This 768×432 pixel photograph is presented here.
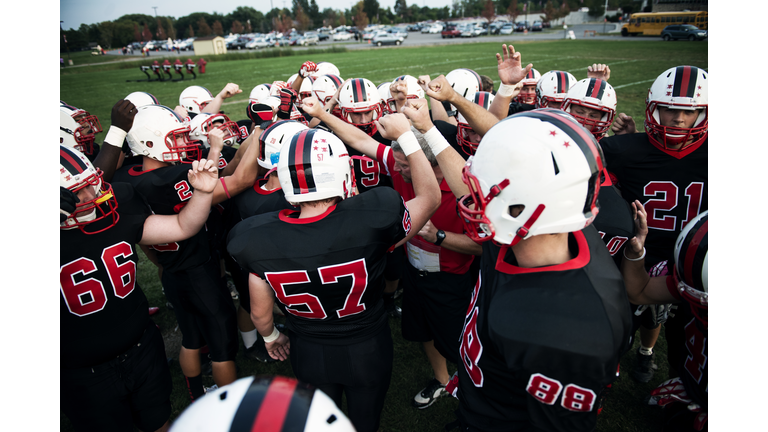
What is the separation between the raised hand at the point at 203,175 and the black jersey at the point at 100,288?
1.51ft

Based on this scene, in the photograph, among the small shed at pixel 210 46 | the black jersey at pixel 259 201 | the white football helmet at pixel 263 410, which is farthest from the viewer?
the small shed at pixel 210 46

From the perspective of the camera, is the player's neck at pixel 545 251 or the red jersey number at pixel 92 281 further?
the red jersey number at pixel 92 281

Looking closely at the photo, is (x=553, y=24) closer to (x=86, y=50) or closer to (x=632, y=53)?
(x=632, y=53)

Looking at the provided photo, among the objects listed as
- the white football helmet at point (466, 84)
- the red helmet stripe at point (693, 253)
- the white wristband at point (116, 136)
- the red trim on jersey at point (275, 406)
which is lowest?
the red trim on jersey at point (275, 406)

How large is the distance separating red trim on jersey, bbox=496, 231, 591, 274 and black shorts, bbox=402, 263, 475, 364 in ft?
4.85

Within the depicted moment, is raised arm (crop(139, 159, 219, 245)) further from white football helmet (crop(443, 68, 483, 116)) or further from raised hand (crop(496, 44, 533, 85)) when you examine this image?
white football helmet (crop(443, 68, 483, 116))

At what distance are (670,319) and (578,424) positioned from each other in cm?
249

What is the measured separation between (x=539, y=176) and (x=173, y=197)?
3.46 meters

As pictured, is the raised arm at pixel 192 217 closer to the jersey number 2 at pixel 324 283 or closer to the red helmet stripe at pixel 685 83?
the jersey number 2 at pixel 324 283

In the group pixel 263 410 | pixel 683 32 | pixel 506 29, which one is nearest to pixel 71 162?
pixel 263 410

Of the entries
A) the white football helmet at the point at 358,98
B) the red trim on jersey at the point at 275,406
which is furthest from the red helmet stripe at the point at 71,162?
the white football helmet at the point at 358,98

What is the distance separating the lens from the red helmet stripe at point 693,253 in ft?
6.54

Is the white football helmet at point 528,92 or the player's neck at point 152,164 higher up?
the white football helmet at point 528,92

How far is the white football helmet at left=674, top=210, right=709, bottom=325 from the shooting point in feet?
6.43
